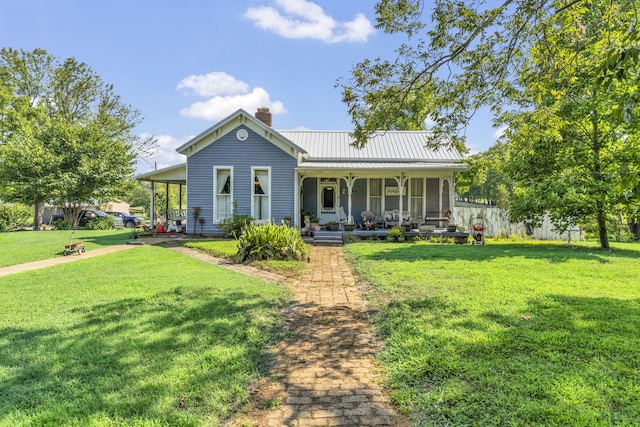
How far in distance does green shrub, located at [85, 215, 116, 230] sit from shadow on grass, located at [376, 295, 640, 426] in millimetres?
25653

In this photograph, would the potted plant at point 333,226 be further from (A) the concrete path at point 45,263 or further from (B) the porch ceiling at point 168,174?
(A) the concrete path at point 45,263

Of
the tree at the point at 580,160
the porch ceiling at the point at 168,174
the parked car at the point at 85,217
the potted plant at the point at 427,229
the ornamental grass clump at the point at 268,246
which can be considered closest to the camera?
the ornamental grass clump at the point at 268,246

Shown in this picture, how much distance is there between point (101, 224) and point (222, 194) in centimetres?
1459

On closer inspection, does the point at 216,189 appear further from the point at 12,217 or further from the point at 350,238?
the point at 12,217

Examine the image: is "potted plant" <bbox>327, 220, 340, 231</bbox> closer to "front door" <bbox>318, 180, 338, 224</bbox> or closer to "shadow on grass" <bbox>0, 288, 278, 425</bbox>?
"front door" <bbox>318, 180, 338, 224</bbox>

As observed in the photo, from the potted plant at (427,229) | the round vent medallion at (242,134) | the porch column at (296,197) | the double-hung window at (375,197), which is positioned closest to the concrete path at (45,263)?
the round vent medallion at (242,134)

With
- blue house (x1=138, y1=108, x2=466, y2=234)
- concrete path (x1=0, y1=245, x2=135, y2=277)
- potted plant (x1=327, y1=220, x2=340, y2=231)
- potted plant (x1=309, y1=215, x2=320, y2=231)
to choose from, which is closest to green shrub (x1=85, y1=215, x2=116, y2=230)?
blue house (x1=138, y1=108, x2=466, y2=234)

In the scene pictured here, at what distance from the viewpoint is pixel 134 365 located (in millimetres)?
3525

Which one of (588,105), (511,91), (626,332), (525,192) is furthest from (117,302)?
(588,105)

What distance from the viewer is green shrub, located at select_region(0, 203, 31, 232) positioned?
24.3m

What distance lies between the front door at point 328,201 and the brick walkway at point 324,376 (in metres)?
11.6

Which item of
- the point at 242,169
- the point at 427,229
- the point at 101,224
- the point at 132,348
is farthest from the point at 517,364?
the point at 101,224

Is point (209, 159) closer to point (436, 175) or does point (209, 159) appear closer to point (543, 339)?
point (436, 175)

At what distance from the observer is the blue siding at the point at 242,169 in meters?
15.6
